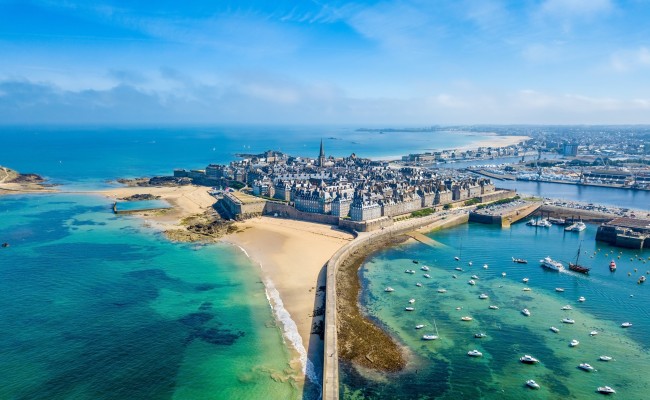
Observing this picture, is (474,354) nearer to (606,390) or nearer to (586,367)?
(586,367)

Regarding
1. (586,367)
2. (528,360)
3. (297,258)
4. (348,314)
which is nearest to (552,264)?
(586,367)

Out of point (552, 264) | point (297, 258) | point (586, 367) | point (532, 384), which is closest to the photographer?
point (532, 384)

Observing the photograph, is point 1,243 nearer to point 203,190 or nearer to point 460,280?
point 203,190

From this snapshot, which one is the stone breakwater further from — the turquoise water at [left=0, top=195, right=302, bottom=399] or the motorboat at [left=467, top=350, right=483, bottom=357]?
the motorboat at [left=467, top=350, right=483, bottom=357]

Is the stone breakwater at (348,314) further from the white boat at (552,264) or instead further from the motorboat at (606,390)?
the white boat at (552,264)

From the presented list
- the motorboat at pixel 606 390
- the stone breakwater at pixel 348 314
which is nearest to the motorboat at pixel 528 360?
the motorboat at pixel 606 390

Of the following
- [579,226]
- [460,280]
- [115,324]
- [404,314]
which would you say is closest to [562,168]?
[579,226]
